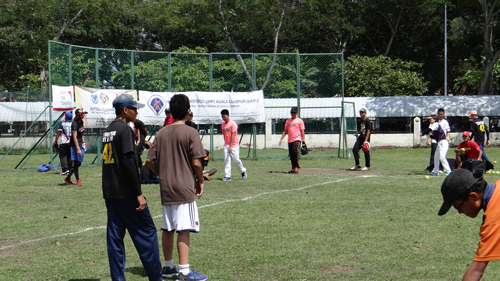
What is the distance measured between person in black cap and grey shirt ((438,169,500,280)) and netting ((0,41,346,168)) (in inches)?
701

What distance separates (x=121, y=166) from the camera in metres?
5.23

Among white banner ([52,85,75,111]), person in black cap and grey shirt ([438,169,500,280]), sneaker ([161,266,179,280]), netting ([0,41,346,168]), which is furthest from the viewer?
netting ([0,41,346,168])

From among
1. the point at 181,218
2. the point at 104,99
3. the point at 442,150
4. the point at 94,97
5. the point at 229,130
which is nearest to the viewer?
the point at 181,218

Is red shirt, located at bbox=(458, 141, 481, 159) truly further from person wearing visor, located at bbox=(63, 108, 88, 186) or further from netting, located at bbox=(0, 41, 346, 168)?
person wearing visor, located at bbox=(63, 108, 88, 186)

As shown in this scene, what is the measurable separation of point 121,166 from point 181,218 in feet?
2.59

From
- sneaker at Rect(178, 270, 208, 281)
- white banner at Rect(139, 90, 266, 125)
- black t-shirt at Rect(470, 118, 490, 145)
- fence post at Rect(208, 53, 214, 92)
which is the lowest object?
sneaker at Rect(178, 270, 208, 281)

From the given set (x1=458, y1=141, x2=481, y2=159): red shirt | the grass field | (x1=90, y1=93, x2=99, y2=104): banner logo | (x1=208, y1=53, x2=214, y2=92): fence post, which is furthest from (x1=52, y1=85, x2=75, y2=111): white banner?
(x1=458, y1=141, x2=481, y2=159): red shirt

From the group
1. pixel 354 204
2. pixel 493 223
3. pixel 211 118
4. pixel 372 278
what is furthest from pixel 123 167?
pixel 211 118

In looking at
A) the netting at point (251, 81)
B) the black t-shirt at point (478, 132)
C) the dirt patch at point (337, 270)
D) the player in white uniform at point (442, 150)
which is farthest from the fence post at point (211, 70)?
the dirt patch at point (337, 270)

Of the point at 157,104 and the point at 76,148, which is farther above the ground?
the point at 157,104

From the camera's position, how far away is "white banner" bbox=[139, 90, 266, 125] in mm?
20469

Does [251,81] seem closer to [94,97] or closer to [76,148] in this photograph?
[94,97]

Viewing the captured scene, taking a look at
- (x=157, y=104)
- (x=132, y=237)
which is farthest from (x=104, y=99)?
(x=132, y=237)

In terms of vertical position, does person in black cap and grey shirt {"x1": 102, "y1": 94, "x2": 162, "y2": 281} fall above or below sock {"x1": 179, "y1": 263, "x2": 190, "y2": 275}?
above
